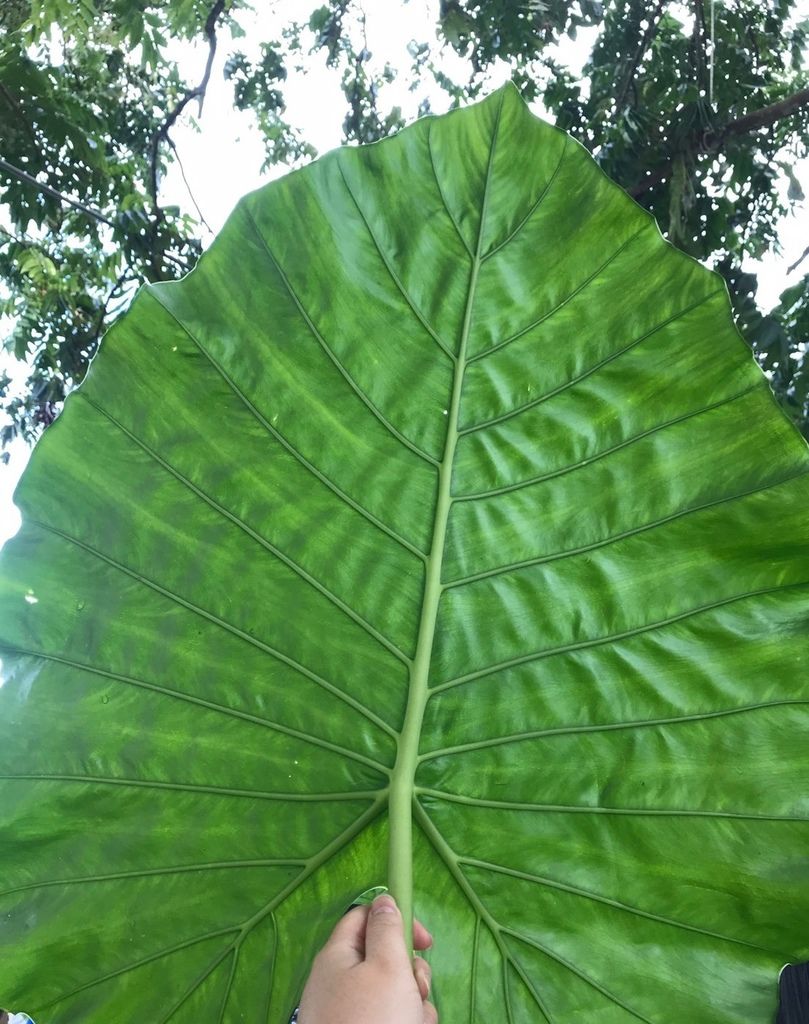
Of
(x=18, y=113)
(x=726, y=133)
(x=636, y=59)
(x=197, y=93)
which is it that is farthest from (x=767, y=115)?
(x=18, y=113)

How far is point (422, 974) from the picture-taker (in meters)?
0.70

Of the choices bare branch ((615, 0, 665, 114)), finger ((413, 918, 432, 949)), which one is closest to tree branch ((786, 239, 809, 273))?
bare branch ((615, 0, 665, 114))

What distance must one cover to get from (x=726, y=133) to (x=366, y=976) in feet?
7.34

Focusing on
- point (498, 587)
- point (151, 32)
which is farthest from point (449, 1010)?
point (151, 32)

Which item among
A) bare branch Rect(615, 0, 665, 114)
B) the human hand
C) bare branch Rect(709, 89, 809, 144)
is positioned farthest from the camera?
bare branch Rect(615, 0, 665, 114)

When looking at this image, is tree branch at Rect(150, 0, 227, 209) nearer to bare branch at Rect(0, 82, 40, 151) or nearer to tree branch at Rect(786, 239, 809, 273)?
bare branch at Rect(0, 82, 40, 151)

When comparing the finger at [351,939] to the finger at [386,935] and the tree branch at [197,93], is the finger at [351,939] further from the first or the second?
the tree branch at [197,93]

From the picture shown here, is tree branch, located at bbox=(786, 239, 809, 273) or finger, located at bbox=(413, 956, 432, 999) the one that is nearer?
finger, located at bbox=(413, 956, 432, 999)

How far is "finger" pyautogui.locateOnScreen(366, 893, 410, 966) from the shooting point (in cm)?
58

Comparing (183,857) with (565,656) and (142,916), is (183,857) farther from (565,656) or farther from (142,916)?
(565,656)

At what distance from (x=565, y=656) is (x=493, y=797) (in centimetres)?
13

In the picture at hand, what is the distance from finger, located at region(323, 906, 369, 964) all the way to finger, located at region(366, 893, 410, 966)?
0.04ft

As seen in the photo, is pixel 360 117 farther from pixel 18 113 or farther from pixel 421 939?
pixel 421 939

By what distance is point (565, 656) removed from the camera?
2.39 feet
